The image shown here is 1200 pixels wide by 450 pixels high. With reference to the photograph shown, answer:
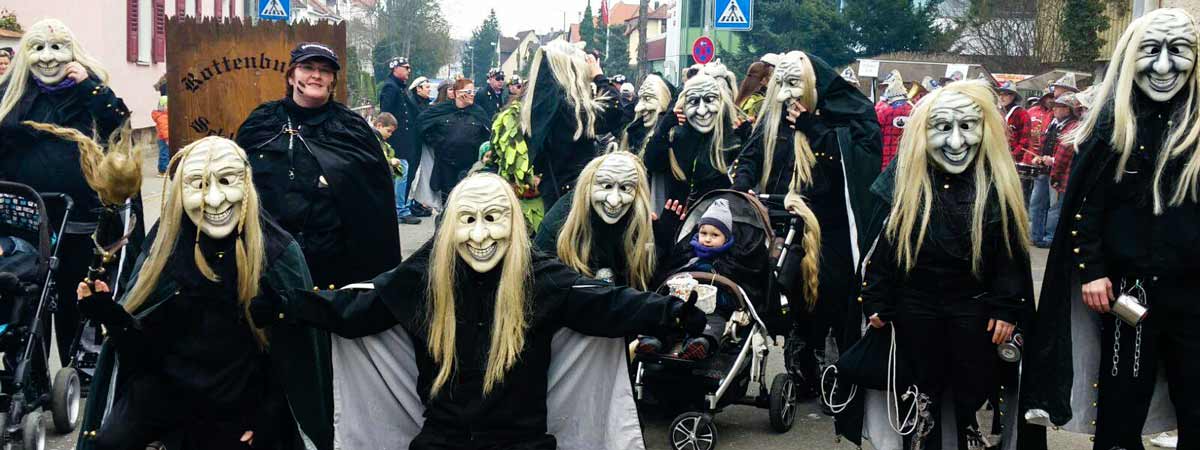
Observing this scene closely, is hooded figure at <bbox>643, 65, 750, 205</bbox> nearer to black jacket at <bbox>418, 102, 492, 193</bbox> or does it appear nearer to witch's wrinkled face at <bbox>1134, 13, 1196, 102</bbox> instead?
witch's wrinkled face at <bbox>1134, 13, 1196, 102</bbox>

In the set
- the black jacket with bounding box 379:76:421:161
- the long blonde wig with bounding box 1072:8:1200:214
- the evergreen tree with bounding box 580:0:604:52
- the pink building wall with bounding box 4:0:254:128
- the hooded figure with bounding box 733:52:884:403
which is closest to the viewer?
the long blonde wig with bounding box 1072:8:1200:214

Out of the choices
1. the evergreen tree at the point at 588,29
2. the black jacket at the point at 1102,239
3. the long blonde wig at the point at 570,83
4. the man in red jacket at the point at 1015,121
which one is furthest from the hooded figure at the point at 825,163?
the evergreen tree at the point at 588,29

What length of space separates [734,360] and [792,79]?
180 centimetres

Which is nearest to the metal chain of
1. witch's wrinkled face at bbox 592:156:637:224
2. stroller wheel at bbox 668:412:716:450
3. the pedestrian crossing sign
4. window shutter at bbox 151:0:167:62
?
stroller wheel at bbox 668:412:716:450

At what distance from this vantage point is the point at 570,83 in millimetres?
9750

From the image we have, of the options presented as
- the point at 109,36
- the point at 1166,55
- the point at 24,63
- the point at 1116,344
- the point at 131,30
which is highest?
the point at 131,30

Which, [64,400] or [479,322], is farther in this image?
[64,400]

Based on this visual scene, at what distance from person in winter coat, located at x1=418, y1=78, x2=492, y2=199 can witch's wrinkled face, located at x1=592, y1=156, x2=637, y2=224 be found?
8.97 metres

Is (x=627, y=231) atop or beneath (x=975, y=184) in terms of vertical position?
beneath

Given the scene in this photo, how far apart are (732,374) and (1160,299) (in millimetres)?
2205

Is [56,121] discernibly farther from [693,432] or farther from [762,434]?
[762,434]

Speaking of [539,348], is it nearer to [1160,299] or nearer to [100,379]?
[100,379]

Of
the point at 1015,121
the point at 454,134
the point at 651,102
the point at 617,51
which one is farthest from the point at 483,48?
the point at 651,102

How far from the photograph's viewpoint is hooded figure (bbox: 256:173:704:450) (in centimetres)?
503
